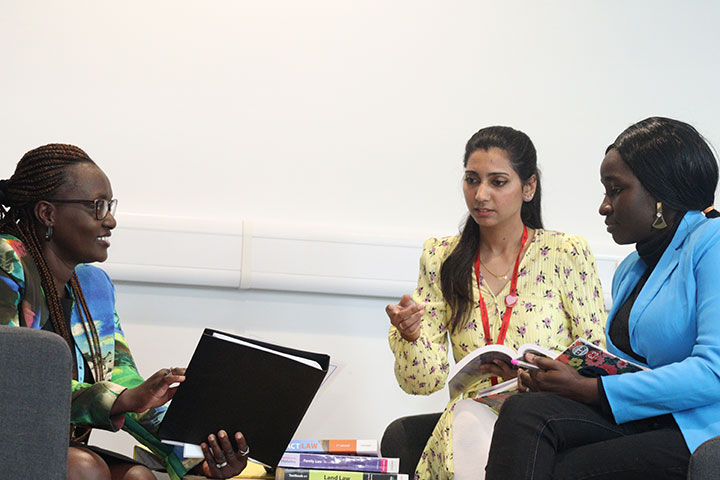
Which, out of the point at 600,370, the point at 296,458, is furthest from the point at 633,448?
the point at 296,458

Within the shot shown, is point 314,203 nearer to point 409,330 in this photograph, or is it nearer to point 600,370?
point 409,330

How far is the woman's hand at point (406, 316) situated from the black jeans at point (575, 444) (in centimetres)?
49

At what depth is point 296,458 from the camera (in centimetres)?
229

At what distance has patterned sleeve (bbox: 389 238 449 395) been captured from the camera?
8.07 ft

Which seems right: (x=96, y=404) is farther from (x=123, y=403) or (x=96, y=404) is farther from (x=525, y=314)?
(x=525, y=314)

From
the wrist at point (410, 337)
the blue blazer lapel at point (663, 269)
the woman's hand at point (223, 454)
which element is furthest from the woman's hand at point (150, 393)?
the blue blazer lapel at point (663, 269)

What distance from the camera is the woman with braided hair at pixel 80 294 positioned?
6.64 ft

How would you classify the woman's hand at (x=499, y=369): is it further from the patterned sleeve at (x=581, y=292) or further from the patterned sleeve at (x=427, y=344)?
the patterned sleeve at (x=581, y=292)

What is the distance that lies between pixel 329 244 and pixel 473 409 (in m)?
1.10

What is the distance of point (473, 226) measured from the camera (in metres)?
2.68

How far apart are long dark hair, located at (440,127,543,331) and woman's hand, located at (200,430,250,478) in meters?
0.79

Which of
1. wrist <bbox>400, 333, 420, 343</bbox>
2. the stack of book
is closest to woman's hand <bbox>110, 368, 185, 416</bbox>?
the stack of book

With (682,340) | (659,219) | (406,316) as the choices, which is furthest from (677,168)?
(406,316)

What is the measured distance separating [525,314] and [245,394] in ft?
3.03
